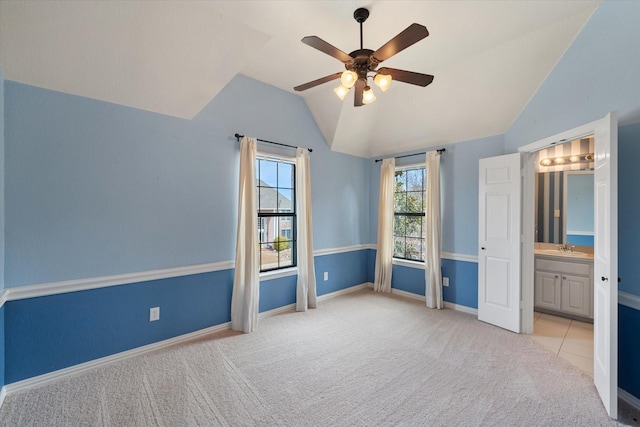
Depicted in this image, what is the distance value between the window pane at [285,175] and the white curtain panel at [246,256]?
0.62 meters

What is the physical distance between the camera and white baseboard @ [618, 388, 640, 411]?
191 cm

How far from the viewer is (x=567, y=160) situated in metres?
3.80

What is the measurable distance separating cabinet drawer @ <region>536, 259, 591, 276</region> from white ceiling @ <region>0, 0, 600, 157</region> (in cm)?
194

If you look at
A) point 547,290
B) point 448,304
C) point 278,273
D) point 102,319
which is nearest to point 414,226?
point 448,304

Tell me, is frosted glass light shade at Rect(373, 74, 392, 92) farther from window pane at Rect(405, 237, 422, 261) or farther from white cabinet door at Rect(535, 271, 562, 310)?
white cabinet door at Rect(535, 271, 562, 310)

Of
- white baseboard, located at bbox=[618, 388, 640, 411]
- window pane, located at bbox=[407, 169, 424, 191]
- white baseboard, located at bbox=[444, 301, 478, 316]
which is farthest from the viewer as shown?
window pane, located at bbox=[407, 169, 424, 191]

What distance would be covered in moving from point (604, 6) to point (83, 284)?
491 centimetres

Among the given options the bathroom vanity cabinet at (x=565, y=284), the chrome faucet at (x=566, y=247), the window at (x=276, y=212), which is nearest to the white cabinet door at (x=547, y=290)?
the bathroom vanity cabinet at (x=565, y=284)

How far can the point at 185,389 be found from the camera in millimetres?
2078

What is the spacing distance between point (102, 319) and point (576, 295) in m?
5.33

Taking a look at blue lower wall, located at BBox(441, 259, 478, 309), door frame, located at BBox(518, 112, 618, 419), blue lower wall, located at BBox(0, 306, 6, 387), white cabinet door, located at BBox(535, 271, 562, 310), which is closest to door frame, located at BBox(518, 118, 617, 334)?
door frame, located at BBox(518, 112, 618, 419)

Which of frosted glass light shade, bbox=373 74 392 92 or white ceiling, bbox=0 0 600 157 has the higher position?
white ceiling, bbox=0 0 600 157

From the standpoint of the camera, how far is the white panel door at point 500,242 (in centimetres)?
307

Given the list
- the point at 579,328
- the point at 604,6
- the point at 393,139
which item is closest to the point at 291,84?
the point at 393,139
